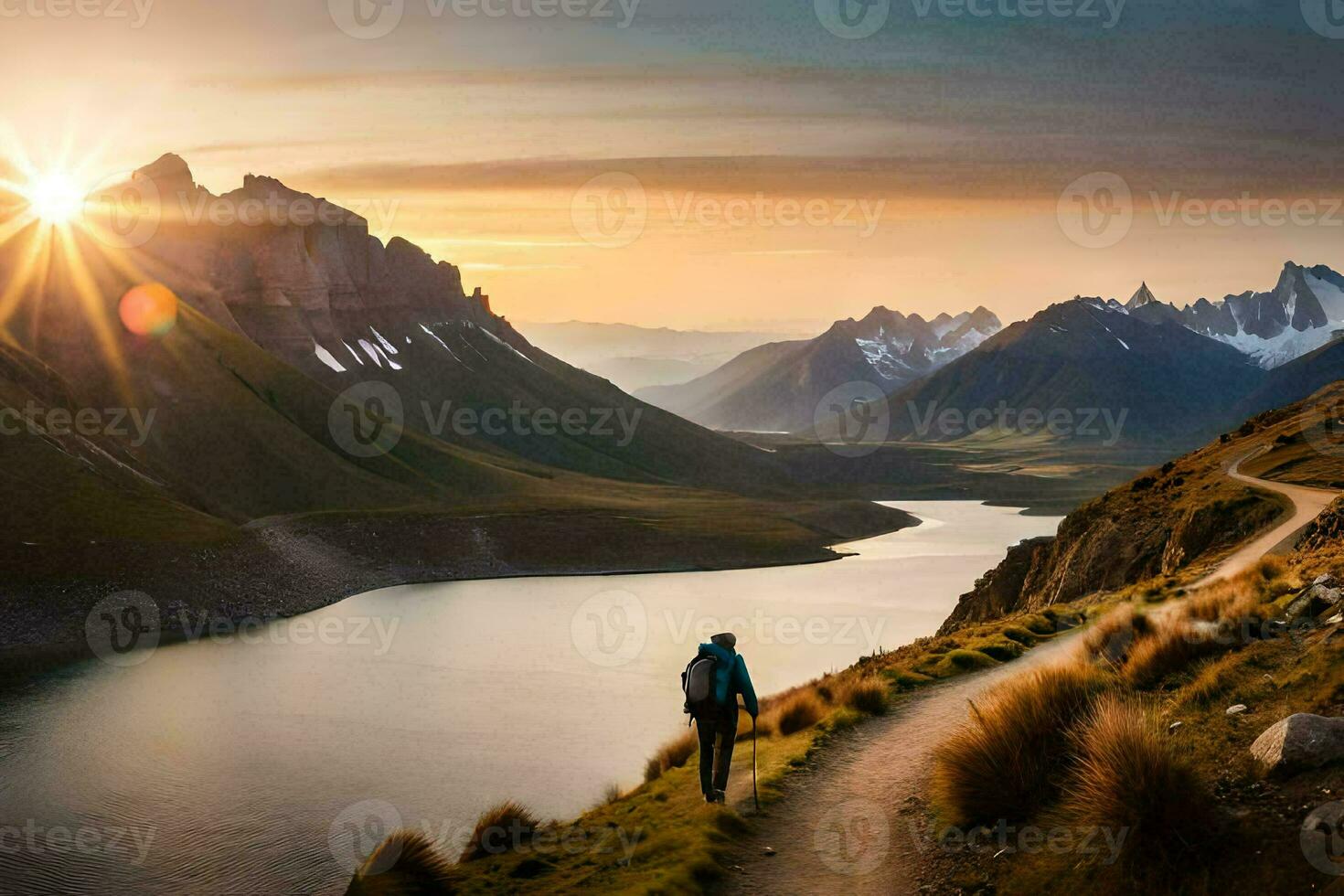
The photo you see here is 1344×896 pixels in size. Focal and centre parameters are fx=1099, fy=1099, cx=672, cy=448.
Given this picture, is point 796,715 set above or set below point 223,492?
below

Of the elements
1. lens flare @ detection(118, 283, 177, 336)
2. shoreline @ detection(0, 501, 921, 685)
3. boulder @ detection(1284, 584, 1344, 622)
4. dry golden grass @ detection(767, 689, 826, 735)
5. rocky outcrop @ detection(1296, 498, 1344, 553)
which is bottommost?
dry golden grass @ detection(767, 689, 826, 735)

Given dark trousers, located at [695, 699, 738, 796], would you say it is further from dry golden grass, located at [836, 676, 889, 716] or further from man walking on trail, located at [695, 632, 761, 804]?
dry golden grass, located at [836, 676, 889, 716]

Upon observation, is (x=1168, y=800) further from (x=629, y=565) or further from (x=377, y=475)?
(x=377, y=475)

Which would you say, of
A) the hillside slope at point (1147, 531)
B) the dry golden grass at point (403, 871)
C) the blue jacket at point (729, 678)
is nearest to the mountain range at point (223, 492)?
the hillside slope at point (1147, 531)

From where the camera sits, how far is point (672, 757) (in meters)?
23.4

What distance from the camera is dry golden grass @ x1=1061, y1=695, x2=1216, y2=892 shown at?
10.4m

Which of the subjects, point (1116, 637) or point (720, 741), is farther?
point (1116, 637)

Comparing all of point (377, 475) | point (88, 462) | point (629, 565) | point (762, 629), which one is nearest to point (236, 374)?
point (377, 475)

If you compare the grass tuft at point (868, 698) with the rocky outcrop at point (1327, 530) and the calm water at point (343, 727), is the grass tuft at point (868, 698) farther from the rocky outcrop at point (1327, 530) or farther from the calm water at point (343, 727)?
the calm water at point (343, 727)

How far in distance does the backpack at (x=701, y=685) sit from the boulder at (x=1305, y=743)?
7252 millimetres

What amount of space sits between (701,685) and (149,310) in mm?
153764

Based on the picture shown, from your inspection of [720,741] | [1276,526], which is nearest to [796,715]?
[720,741]

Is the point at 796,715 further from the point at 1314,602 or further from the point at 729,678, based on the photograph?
the point at 1314,602

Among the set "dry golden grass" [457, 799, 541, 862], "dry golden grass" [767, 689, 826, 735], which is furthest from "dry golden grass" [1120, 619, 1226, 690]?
"dry golden grass" [457, 799, 541, 862]
